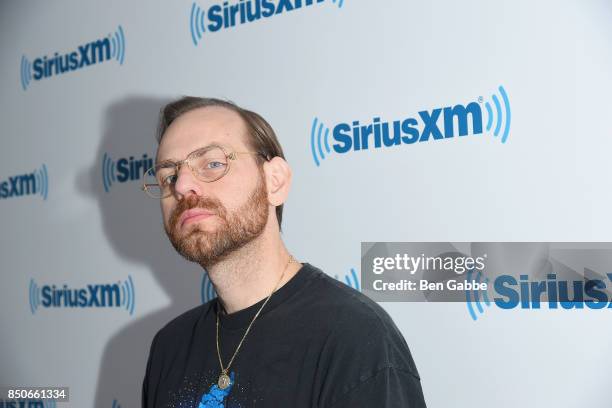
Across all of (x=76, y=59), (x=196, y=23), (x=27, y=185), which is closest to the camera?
(x=196, y=23)

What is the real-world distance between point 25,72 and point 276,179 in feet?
6.51

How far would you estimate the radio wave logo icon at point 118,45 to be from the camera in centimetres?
258

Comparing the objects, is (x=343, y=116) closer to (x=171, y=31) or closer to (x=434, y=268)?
(x=434, y=268)

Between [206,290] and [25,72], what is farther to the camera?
[25,72]

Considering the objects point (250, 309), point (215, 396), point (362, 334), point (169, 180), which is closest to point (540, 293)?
point (362, 334)

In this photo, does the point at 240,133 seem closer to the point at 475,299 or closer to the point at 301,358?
the point at 301,358

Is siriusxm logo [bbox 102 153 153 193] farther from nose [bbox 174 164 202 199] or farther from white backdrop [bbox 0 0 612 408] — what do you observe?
nose [bbox 174 164 202 199]

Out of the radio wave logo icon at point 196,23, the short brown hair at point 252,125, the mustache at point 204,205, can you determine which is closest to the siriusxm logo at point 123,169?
the radio wave logo icon at point 196,23

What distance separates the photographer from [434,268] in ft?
5.85

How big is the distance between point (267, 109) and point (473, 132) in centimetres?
73

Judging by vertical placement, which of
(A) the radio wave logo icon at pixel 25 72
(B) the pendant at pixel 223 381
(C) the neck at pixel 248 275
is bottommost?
(B) the pendant at pixel 223 381

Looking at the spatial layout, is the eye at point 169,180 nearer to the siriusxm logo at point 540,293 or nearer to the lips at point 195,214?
the lips at point 195,214

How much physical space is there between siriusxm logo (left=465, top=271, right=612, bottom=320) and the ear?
0.61m

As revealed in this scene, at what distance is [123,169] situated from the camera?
2.55m
